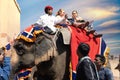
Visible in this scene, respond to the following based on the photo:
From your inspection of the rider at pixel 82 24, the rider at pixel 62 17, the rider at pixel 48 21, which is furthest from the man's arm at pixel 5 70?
the rider at pixel 82 24

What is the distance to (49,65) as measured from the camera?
28.5ft

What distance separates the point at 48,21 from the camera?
8.65 meters

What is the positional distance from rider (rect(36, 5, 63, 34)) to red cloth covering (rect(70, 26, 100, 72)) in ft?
1.28

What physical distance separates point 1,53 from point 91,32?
226 cm

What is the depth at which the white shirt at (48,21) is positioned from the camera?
8650 mm

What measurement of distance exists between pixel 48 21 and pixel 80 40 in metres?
0.71

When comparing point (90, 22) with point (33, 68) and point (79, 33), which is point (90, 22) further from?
point (33, 68)

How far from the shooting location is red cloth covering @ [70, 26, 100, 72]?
28.2ft

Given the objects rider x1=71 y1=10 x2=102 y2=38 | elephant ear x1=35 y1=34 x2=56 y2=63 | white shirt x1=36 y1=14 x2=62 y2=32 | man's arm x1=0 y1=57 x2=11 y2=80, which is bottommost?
man's arm x1=0 y1=57 x2=11 y2=80

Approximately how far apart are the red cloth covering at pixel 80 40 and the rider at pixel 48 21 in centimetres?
39

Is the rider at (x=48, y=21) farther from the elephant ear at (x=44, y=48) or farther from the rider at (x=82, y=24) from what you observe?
the rider at (x=82, y=24)

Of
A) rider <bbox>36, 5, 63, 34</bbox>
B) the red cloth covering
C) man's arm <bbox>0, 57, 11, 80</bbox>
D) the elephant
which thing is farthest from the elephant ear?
man's arm <bbox>0, 57, 11, 80</bbox>

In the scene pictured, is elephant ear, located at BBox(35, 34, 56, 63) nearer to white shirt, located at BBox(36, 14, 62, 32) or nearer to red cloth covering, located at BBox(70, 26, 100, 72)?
white shirt, located at BBox(36, 14, 62, 32)

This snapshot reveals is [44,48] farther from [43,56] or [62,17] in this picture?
[62,17]
